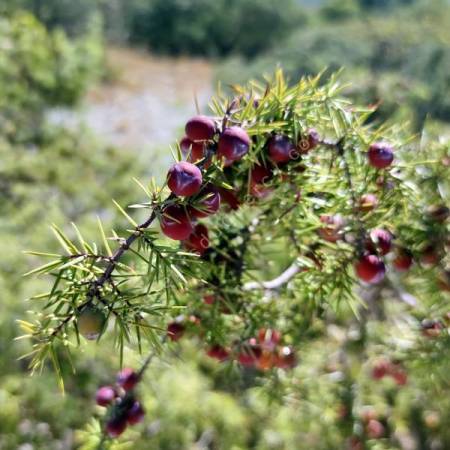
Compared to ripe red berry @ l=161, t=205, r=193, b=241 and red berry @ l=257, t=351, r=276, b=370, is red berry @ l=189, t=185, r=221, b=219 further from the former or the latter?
red berry @ l=257, t=351, r=276, b=370

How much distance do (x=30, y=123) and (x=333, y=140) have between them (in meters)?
4.36

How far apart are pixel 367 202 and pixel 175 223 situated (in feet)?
1.04

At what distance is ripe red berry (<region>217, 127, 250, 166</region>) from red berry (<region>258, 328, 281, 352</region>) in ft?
1.25

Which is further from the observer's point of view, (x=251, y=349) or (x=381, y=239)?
(x=251, y=349)

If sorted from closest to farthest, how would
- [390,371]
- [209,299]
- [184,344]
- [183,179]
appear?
[183,179] < [209,299] < [390,371] < [184,344]

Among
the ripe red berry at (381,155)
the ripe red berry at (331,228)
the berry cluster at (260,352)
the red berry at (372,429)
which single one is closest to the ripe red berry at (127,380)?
the berry cluster at (260,352)

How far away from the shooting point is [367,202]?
2.47 feet

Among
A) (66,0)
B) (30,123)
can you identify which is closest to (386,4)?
(66,0)

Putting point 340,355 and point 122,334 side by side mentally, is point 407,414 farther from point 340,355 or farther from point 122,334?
point 122,334

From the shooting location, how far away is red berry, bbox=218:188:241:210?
70cm

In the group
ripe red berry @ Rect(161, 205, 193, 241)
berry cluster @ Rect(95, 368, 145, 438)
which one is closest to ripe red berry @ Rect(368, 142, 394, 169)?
ripe red berry @ Rect(161, 205, 193, 241)

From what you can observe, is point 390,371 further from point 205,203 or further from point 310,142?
point 205,203

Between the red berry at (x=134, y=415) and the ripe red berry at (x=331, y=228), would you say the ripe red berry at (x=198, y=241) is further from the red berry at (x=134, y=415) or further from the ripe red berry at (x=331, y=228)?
the red berry at (x=134, y=415)

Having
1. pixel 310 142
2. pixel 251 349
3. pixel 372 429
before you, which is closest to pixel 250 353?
pixel 251 349
